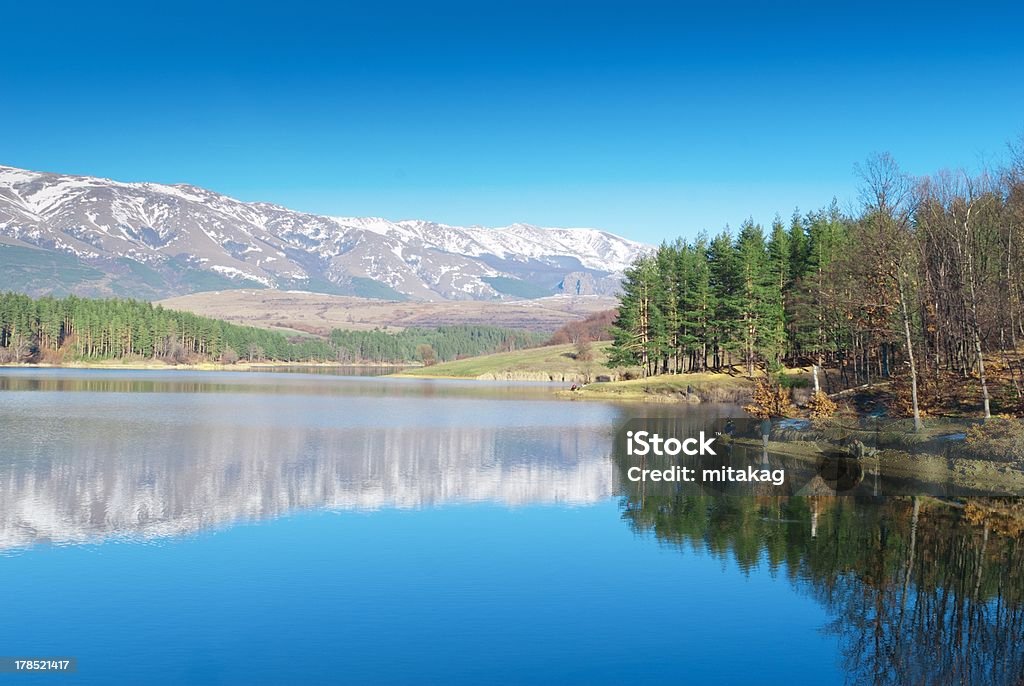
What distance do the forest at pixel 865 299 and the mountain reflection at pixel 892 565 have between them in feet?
56.8

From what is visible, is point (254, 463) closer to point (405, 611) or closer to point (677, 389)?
point (405, 611)

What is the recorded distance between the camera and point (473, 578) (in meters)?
26.2

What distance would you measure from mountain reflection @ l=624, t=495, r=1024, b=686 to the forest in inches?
681

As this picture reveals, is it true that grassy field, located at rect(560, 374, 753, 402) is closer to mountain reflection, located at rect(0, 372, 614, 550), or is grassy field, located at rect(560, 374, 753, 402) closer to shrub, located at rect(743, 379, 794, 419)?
mountain reflection, located at rect(0, 372, 614, 550)

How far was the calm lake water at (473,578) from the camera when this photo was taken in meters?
19.2

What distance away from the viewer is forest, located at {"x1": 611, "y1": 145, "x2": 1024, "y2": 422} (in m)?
59.2

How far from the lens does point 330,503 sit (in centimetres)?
3775

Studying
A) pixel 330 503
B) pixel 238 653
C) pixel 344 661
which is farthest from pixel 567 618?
pixel 330 503

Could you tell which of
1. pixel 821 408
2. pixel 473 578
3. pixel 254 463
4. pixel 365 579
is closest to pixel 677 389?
pixel 821 408

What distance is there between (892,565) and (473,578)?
1271cm

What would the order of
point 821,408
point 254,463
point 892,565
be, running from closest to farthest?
point 892,565
point 254,463
point 821,408

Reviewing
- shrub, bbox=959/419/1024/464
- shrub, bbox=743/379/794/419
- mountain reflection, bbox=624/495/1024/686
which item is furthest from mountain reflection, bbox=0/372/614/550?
shrub, bbox=959/419/1024/464

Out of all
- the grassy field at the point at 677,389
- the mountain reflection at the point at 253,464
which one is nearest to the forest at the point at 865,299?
the grassy field at the point at 677,389

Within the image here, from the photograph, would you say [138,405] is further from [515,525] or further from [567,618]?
[567,618]
